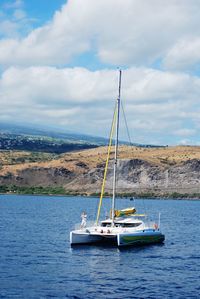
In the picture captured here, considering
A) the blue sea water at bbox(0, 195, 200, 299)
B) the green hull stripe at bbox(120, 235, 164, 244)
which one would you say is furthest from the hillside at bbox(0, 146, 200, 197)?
the green hull stripe at bbox(120, 235, 164, 244)

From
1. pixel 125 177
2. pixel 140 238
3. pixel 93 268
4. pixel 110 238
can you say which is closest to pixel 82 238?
pixel 110 238

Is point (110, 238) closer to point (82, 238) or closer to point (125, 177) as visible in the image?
point (82, 238)

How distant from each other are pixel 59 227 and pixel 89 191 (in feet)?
347

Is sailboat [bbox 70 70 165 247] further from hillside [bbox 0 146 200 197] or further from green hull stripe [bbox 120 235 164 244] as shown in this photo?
hillside [bbox 0 146 200 197]

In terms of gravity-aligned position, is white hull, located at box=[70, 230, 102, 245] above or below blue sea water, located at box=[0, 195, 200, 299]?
above

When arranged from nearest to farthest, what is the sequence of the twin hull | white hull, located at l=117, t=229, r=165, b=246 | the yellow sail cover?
white hull, located at l=117, t=229, r=165, b=246 < the twin hull < the yellow sail cover

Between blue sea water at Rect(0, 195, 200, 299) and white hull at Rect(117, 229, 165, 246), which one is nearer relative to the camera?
blue sea water at Rect(0, 195, 200, 299)

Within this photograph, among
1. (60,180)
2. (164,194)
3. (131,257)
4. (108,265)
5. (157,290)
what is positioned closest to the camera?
(157,290)

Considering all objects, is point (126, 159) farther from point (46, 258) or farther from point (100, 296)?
point (100, 296)

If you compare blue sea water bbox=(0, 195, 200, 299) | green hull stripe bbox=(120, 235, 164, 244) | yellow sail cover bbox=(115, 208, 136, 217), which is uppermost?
yellow sail cover bbox=(115, 208, 136, 217)

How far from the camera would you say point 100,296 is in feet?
113

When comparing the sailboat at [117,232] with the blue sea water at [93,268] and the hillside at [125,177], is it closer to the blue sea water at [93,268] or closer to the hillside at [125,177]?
the blue sea water at [93,268]

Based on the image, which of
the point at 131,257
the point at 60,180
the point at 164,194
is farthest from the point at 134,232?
the point at 60,180

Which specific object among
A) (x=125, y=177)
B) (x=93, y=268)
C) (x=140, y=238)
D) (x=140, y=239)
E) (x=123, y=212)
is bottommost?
(x=93, y=268)
